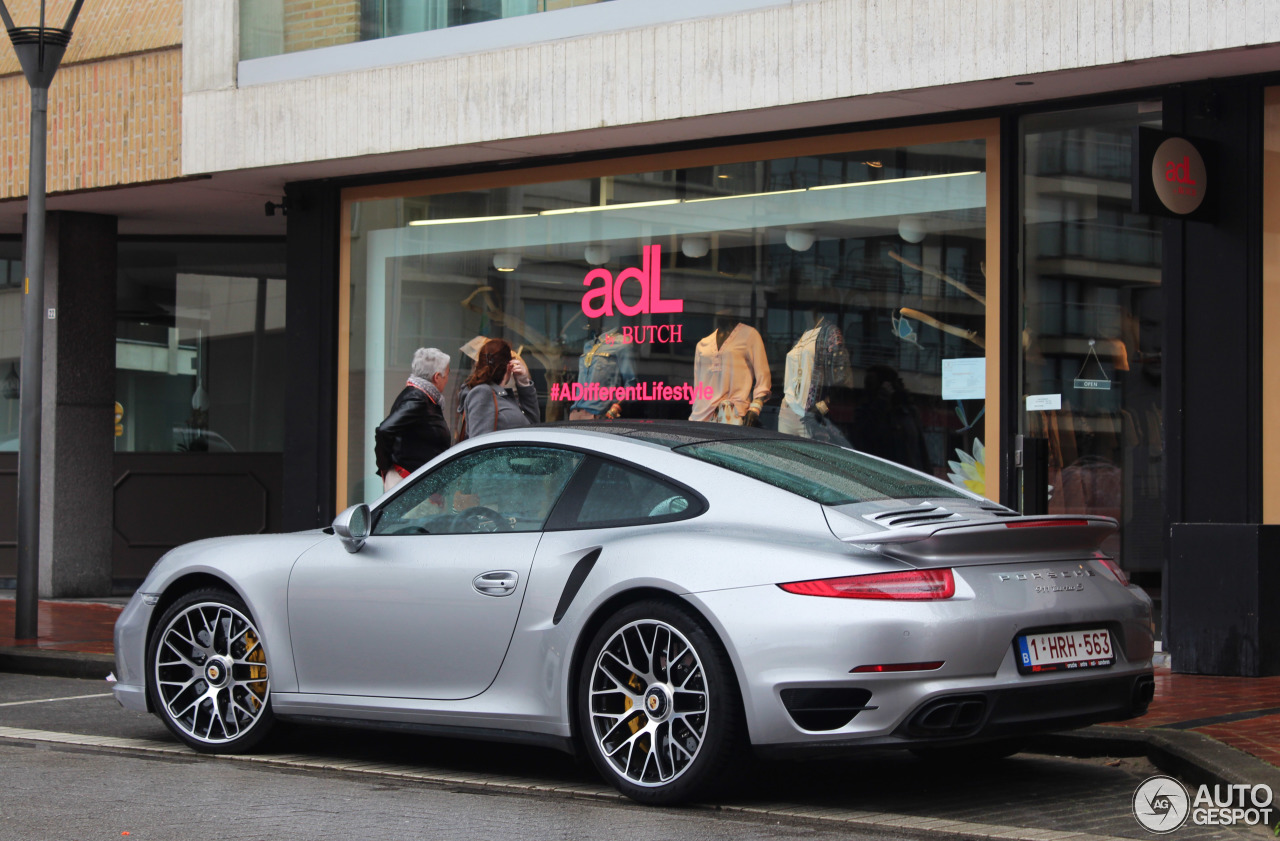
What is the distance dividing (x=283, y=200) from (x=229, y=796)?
8.95 meters

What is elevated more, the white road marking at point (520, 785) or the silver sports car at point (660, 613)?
the silver sports car at point (660, 613)

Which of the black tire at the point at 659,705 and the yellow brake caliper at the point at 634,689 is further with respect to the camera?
the yellow brake caliper at the point at 634,689

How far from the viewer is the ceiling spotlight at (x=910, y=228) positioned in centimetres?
1066

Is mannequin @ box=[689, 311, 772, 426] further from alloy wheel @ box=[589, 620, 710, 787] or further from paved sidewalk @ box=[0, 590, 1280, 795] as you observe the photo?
alloy wheel @ box=[589, 620, 710, 787]

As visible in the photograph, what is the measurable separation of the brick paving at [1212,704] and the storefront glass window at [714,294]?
253 centimetres

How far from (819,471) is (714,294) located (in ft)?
19.1

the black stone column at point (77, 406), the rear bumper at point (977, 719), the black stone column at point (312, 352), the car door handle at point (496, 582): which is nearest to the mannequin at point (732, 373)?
the black stone column at point (312, 352)

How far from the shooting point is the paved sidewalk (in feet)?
Result: 18.3

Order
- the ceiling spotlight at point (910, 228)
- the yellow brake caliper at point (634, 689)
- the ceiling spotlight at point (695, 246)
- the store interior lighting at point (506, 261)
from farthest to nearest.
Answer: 1. the store interior lighting at point (506, 261)
2. the ceiling spotlight at point (695, 246)
3. the ceiling spotlight at point (910, 228)
4. the yellow brake caliper at point (634, 689)

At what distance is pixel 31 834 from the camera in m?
4.91

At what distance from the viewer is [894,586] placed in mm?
4980

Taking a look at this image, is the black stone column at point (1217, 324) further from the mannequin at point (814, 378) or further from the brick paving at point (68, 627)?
the brick paving at point (68, 627)

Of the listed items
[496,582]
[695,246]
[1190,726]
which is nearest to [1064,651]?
[1190,726]

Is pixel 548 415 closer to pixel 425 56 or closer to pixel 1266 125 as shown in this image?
pixel 425 56
